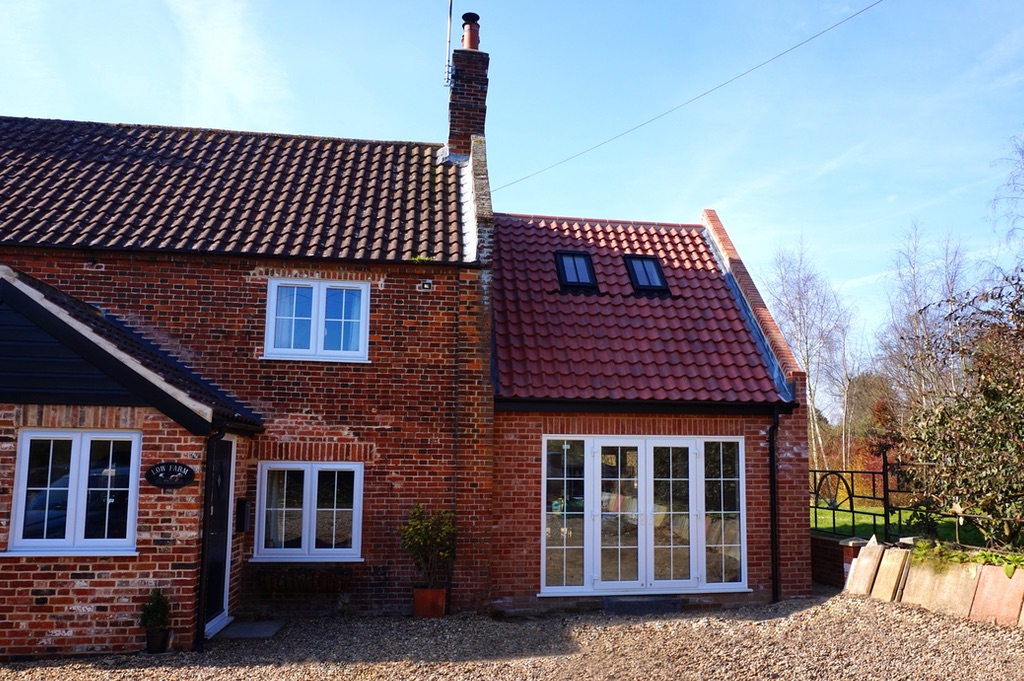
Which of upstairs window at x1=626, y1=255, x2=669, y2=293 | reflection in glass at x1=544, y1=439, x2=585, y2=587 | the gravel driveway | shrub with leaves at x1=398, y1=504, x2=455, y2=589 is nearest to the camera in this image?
the gravel driveway

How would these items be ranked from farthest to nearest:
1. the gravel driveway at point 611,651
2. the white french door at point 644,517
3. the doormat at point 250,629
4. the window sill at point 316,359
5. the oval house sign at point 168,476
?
the white french door at point 644,517 → the window sill at point 316,359 → the doormat at point 250,629 → the oval house sign at point 168,476 → the gravel driveway at point 611,651

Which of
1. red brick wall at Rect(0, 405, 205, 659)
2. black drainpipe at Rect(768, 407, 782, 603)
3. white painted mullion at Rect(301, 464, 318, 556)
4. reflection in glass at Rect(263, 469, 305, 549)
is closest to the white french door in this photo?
black drainpipe at Rect(768, 407, 782, 603)

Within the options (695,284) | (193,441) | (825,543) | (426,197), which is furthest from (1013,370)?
(193,441)

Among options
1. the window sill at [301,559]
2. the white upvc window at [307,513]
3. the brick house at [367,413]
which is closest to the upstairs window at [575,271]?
the brick house at [367,413]

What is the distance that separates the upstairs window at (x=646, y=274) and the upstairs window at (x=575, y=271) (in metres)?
0.74

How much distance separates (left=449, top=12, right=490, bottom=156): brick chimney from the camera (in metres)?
13.7

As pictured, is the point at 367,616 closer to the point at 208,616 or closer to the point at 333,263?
the point at 208,616

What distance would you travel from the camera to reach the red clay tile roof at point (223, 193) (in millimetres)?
10594

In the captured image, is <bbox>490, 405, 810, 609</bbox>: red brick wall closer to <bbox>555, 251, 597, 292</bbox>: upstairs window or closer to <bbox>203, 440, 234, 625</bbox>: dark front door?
<bbox>555, 251, 597, 292</bbox>: upstairs window

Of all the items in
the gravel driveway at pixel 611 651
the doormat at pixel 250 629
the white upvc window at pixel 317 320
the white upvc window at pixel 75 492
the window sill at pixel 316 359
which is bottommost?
the doormat at pixel 250 629

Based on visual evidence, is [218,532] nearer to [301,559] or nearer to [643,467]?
[301,559]

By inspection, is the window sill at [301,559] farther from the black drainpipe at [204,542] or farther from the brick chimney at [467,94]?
the brick chimney at [467,94]

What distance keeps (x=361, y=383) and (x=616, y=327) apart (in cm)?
417

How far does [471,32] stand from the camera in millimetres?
14008
